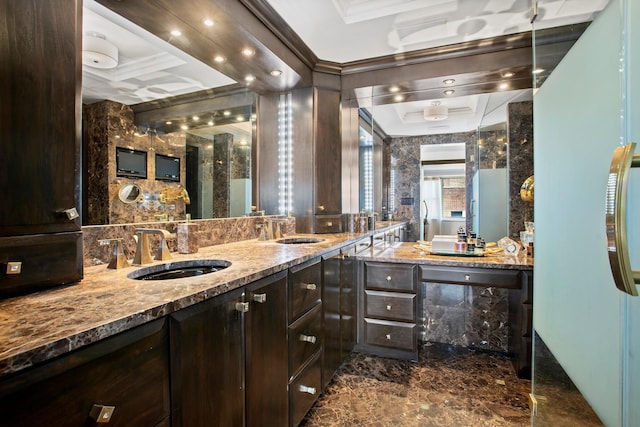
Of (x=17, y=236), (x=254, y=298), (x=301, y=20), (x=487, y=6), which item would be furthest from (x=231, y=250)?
(x=487, y=6)

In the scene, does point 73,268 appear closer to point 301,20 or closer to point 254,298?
point 254,298

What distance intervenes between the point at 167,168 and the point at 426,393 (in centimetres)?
214

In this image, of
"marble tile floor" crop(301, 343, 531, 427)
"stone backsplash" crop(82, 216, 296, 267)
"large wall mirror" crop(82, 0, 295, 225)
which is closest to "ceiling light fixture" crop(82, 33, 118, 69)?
"large wall mirror" crop(82, 0, 295, 225)

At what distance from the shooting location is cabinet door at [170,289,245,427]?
853mm

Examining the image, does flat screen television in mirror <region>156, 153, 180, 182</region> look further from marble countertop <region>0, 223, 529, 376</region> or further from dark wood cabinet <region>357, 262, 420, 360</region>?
dark wood cabinet <region>357, 262, 420, 360</region>

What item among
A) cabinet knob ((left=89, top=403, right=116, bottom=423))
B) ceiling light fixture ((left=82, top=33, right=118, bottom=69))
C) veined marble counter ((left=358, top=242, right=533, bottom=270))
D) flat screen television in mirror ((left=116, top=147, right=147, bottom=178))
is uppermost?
ceiling light fixture ((left=82, top=33, right=118, bottom=69))

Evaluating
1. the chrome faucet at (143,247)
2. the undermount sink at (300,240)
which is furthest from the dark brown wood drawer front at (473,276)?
the chrome faucet at (143,247)

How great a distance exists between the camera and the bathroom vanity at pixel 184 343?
1.90ft

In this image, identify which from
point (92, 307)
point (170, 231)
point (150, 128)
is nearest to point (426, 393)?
point (170, 231)

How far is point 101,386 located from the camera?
65 cm

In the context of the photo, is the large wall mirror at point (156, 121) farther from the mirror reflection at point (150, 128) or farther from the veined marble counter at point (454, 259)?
the veined marble counter at point (454, 259)

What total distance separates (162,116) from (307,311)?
4.43 ft

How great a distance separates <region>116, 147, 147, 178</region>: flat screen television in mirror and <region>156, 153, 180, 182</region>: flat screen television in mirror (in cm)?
10

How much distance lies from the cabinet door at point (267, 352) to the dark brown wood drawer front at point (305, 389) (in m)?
0.08
